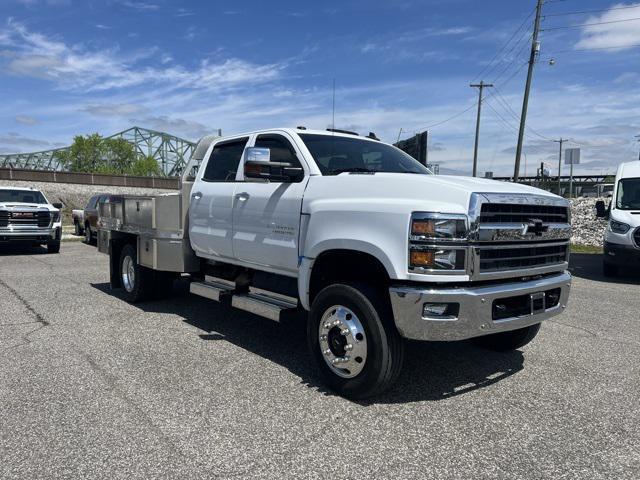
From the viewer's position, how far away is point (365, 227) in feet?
12.8

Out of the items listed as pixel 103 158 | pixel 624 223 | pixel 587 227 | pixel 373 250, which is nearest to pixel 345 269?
pixel 373 250

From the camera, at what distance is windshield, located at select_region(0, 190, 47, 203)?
1483cm

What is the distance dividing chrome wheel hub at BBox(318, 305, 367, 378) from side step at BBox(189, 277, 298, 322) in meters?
0.59

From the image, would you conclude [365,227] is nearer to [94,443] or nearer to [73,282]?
[94,443]

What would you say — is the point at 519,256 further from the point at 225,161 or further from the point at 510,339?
the point at 225,161

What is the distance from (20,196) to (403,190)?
1458 centimetres

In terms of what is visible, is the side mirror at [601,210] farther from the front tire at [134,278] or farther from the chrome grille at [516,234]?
the front tire at [134,278]

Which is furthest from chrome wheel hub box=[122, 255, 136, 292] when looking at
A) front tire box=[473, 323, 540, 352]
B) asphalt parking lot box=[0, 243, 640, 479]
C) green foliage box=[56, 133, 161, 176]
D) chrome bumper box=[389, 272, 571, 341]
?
green foliage box=[56, 133, 161, 176]

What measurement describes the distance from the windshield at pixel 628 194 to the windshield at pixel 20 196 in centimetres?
1527

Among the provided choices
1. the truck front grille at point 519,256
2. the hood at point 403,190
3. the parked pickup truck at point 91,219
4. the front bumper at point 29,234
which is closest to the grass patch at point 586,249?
the truck front grille at point 519,256

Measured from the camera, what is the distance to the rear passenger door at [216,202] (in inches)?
222

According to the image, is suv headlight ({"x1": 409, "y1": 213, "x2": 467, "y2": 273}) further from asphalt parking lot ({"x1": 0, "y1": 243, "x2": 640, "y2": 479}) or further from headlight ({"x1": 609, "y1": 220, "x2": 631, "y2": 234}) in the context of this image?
headlight ({"x1": 609, "y1": 220, "x2": 631, "y2": 234})

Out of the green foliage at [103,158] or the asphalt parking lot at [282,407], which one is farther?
the green foliage at [103,158]

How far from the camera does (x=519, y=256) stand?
403 centimetres
